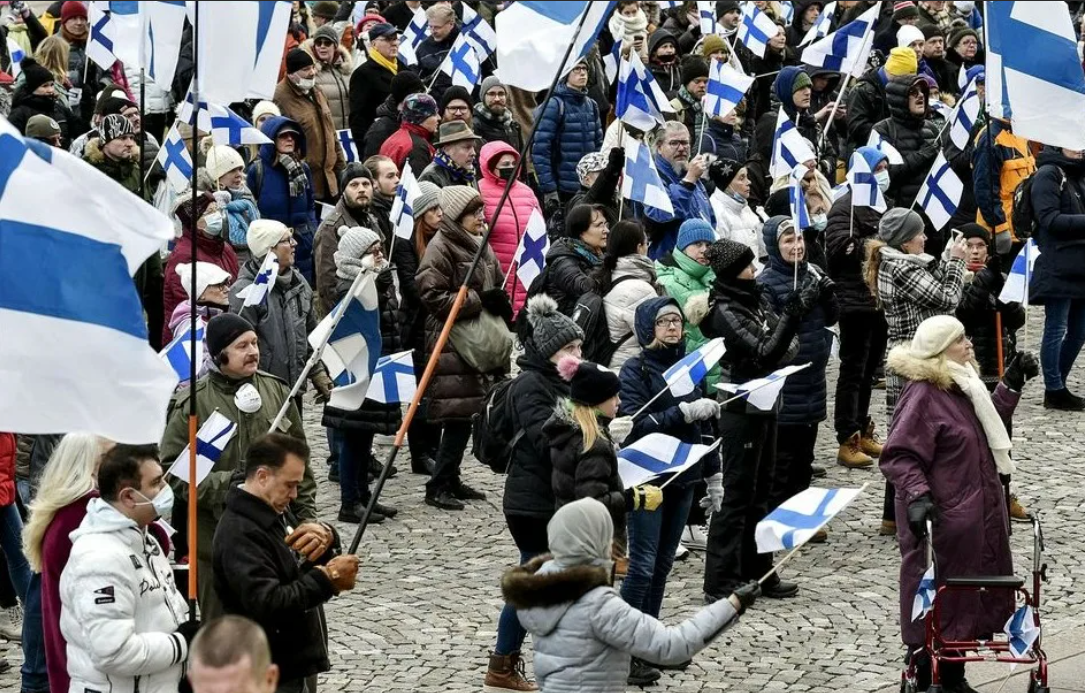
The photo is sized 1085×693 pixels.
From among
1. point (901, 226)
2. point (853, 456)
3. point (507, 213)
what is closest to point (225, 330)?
point (901, 226)

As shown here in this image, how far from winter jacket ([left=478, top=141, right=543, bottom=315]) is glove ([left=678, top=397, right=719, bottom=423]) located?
11.6 ft

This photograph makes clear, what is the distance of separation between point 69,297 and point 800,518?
2.79 meters

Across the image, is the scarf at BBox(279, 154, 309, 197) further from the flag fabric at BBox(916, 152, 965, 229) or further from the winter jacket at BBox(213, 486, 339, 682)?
the winter jacket at BBox(213, 486, 339, 682)

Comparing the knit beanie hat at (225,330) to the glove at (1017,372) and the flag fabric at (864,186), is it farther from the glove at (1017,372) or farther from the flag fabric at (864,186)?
the flag fabric at (864,186)

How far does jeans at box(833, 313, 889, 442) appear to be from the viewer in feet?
45.9

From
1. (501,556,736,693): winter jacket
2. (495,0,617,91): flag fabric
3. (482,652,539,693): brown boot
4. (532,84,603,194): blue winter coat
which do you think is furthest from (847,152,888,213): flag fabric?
(501,556,736,693): winter jacket

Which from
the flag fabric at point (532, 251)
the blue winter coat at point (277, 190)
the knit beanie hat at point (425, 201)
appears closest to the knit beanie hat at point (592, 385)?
the flag fabric at point (532, 251)

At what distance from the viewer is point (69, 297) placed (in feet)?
22.9

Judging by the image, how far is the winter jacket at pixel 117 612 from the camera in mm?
7262

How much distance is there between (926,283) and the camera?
12.2 m

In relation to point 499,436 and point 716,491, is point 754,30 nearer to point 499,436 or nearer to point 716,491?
point 716,491

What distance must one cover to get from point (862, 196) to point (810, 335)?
68.4 inches

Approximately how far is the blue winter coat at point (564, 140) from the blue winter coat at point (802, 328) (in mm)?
4522

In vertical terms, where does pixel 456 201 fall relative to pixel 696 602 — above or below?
above
